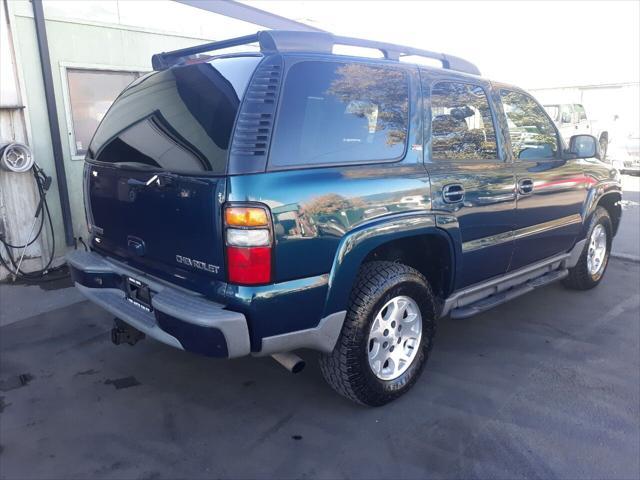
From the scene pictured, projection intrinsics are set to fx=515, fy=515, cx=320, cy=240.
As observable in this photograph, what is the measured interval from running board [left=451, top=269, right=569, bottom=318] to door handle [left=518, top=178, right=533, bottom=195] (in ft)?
2.52

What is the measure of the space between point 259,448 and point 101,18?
5.03 meters

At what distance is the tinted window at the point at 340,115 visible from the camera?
248 centimetres

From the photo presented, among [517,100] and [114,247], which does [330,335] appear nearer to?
[114,247]

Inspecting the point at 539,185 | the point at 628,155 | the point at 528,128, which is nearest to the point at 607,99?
the point at 628,155

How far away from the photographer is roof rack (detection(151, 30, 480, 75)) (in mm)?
2584

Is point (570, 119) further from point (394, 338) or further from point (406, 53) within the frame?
point (394, 338)

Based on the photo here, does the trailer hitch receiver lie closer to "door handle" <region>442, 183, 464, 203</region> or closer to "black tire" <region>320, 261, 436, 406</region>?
"black tire" <region>320, 261, 436, 406</region>

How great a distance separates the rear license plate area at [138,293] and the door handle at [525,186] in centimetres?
A: 266

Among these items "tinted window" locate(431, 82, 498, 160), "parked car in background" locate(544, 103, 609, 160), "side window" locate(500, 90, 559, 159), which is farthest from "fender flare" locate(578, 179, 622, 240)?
"parked car in background" locate(544, 103, 609, 160)

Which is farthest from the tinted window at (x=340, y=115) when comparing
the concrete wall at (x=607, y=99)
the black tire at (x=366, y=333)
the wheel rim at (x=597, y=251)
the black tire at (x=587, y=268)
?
the concrete wall at (x=607, y=99)

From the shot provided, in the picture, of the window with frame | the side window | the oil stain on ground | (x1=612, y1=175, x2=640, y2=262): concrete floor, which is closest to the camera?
the oil stain on ground

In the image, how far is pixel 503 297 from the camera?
3830 millimetres

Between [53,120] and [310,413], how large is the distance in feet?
13.9

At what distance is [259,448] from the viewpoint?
2.74 m
